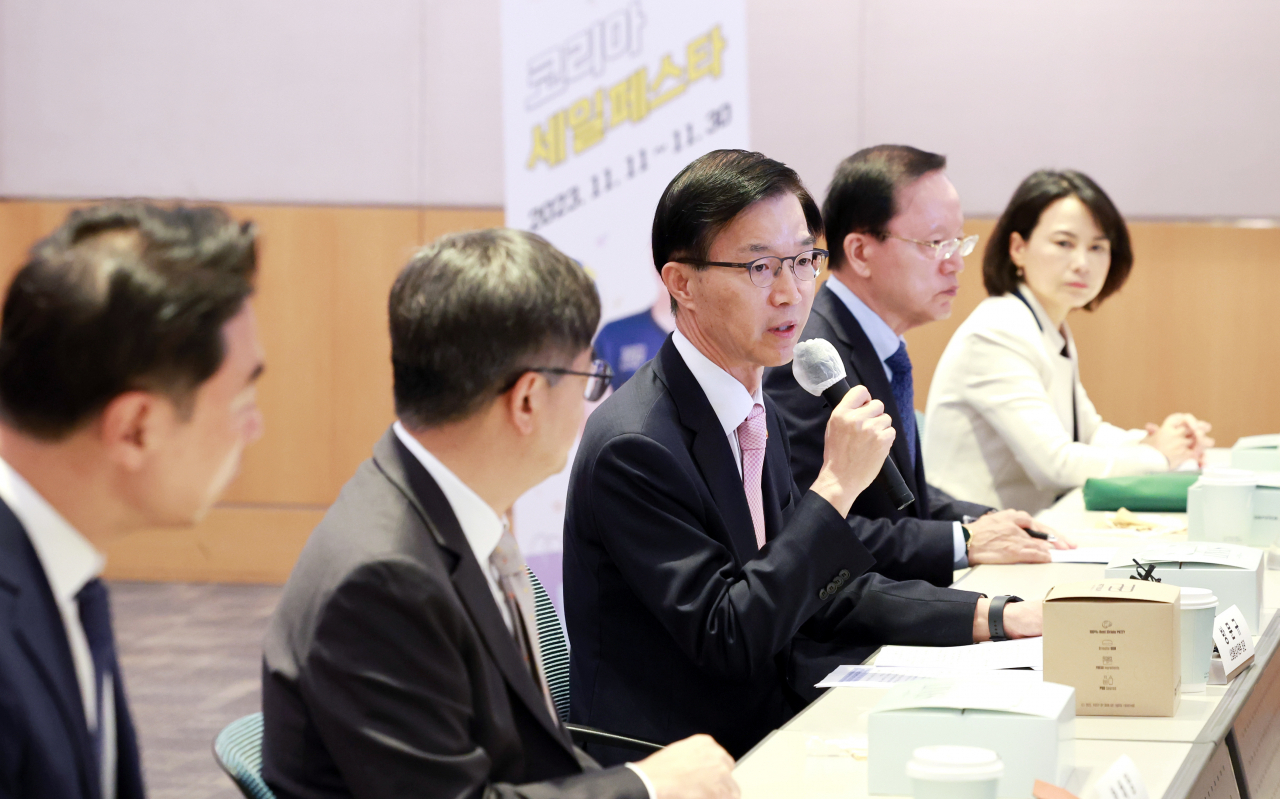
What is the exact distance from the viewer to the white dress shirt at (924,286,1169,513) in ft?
11.2

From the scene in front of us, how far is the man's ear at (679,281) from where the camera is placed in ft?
6.83

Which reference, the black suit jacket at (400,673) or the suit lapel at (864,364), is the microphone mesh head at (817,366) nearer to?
the suit lapel at (864,364)

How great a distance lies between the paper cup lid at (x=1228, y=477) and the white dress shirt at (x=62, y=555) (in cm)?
223

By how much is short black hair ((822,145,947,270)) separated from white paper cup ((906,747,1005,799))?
176cm

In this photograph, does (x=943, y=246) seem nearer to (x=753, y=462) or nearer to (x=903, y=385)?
(x=903, y=385)

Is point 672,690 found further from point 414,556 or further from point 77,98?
point 77,98

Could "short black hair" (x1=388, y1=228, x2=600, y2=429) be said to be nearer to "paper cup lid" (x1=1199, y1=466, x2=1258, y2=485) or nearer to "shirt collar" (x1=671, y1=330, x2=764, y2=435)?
"shirt collar" (x1=671, y1=330, x2=764, y2=435)

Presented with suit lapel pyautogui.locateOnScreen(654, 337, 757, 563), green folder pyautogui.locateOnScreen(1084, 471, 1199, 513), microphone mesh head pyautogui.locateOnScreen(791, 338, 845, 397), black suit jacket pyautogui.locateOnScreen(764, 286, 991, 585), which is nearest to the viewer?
suit lapel pyautogui.locateOnScreen(654, 337, 757, 563)

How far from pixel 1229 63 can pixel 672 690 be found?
430 centimetres

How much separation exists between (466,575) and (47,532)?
0.38 metres

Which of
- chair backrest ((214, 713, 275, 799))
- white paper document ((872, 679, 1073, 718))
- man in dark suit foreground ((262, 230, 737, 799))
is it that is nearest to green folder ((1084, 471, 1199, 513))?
white paper document ((872, 679, 1073, 718))

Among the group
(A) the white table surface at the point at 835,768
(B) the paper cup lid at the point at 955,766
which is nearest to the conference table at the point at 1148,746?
(A) the white table surface at the point at 835,768

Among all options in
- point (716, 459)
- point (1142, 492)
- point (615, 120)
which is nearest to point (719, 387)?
point (716, 459)

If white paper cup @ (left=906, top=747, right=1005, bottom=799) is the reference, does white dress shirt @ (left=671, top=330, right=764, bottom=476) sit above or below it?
above
